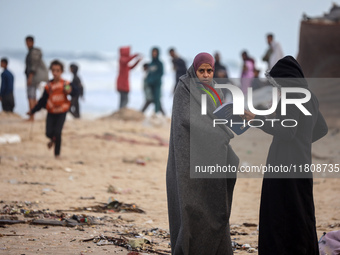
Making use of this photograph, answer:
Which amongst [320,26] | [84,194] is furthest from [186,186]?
[320,26]

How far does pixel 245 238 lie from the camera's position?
217 inches

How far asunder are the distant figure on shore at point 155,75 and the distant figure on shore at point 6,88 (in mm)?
3522

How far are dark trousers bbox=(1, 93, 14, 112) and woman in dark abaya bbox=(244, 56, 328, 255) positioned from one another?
11423 millimetres

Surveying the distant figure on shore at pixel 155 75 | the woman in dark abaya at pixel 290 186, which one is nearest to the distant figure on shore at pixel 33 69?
the distant figure on shore at pixel 155 75

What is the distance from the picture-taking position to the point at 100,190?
7590 millimetres

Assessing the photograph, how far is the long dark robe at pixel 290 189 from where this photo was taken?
3898 mm

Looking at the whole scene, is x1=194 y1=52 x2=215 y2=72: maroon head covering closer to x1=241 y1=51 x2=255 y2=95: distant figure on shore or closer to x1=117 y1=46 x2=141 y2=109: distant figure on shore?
x1=117 y1=46 x2=141 y2=109: distant figure on shore

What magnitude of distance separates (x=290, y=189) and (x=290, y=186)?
21 millimetres

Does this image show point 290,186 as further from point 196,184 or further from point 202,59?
point 202,59

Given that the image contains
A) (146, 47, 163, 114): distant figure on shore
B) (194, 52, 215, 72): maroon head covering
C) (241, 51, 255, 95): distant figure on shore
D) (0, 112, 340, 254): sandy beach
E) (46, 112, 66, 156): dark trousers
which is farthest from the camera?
(241, 51, 255, 95): distant figure on shore

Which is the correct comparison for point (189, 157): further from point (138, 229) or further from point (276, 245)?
point (138, 229)

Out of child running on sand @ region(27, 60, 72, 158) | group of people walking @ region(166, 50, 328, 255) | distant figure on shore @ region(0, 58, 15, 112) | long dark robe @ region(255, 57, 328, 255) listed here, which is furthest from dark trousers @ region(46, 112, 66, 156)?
long dark robe @ region(255, 57, 328, 255)

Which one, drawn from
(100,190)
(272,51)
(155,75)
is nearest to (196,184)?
(100,190)

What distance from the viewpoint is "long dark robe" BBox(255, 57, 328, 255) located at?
153 inches
